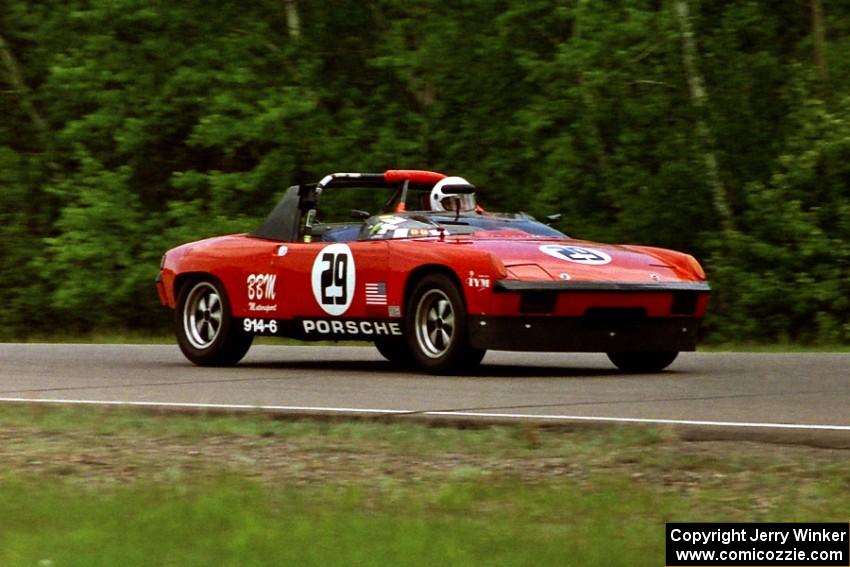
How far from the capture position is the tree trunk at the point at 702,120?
2472 cm

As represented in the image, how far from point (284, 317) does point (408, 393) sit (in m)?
3.01

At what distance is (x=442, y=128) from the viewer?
86.9 ft

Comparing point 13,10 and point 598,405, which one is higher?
point 13,10

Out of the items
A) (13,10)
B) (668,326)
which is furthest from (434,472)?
(13,10)

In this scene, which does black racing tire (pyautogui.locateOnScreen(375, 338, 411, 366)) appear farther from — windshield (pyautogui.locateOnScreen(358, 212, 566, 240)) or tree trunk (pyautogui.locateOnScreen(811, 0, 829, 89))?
tree trunk (pyautogui.locateOnScreen(811, 0, 829, 89))

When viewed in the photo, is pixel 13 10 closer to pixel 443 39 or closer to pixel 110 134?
pixel 110 134

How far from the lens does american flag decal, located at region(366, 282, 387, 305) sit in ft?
43.6

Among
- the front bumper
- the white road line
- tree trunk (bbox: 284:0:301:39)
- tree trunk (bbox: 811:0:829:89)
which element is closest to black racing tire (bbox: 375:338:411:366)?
the front bumper

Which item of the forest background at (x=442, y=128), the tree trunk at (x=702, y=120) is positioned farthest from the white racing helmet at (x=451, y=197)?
the tree trunk at (x=702, y=120)

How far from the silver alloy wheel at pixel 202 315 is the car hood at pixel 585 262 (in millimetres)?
2899

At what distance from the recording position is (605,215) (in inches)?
1009

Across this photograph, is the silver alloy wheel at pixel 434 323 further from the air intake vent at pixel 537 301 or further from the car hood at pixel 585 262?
the air intake vent at pixel 537 301

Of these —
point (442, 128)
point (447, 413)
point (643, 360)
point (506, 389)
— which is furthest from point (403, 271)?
point (442, 128)

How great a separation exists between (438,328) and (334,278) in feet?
3.84
